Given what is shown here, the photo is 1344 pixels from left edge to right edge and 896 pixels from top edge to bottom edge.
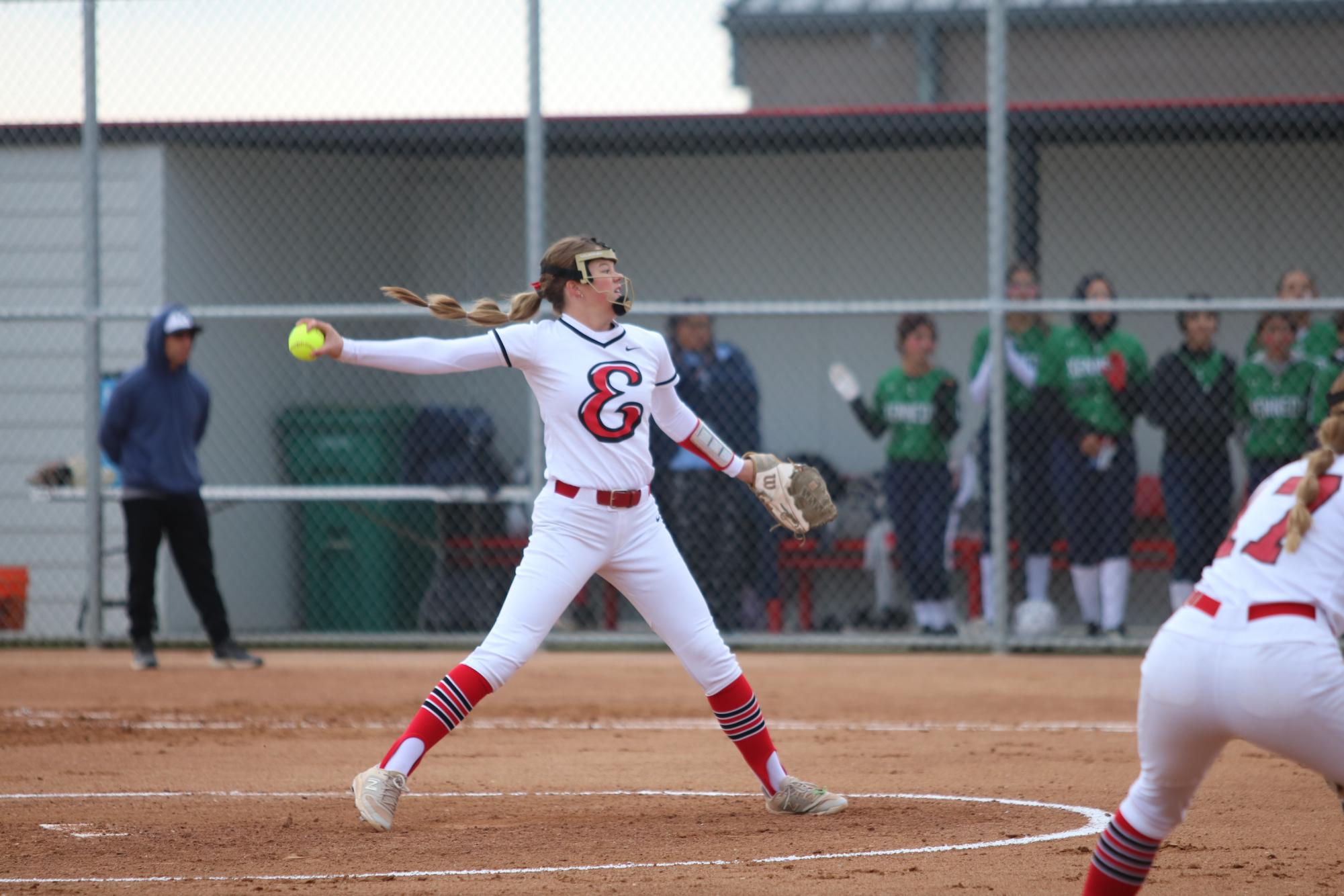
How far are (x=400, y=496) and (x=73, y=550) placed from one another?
304 centimetres

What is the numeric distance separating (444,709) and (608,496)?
86 centimetres

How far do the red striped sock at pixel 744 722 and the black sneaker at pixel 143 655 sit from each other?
5.61 m

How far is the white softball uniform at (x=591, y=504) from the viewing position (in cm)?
538

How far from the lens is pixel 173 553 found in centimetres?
1000

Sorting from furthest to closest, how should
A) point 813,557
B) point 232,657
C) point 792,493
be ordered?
point 813,557 < point 232,657 < point 792,493

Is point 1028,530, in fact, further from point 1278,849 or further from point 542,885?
point 542,885

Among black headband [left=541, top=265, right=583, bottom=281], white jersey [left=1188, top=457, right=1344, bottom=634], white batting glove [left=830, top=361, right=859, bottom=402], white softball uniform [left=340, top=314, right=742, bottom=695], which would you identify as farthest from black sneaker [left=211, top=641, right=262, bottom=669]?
white jersey [left=1188, top=457, right=1344, bottom=634]

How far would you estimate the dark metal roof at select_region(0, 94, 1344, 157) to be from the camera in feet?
39.1

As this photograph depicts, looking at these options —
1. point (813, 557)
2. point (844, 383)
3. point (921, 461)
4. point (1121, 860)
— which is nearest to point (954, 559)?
point (813, 557)

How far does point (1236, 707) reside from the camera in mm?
3432

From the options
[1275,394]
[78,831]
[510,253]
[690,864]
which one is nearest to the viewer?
[690,864]

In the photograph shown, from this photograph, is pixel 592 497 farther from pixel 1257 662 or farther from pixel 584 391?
pixel 1257 662

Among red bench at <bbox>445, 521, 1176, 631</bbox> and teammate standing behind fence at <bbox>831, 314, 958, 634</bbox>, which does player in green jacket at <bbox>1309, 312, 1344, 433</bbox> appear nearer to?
teammate standing behind fence at <bbox>831, 314, 958, 634</bbox>

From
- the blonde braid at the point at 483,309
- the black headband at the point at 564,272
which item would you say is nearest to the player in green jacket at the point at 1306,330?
the black headband at the point at 564,272
